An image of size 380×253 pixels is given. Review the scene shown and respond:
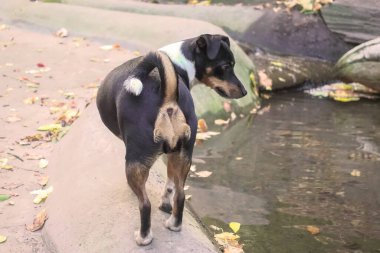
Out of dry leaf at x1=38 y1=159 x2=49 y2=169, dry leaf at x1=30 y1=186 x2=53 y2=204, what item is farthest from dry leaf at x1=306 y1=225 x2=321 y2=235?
dry leaf at x1=38 y1=159 x2=49 y2=169

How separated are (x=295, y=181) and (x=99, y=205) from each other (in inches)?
95.0

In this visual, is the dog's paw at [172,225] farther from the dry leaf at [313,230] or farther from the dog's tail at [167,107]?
the dry leaf at [313,230]

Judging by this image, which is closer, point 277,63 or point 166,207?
point 166,207

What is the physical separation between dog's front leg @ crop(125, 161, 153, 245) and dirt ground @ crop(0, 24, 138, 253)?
83 cm

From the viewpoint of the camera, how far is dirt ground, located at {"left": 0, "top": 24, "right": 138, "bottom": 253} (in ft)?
13.7

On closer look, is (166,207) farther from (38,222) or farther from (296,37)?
(296,37)

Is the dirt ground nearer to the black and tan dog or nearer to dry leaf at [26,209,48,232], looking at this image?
dry leaf at [26,209,48,232]

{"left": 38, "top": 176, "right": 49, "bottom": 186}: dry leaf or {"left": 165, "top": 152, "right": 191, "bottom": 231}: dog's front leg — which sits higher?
{"left": 165, "top": 152, "right": 191, "bottom": 231}: dog's front leg

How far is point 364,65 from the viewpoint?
8820 millimetres

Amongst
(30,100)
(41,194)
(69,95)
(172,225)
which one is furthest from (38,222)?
(69,95)

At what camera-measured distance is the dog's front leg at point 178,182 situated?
132 inches

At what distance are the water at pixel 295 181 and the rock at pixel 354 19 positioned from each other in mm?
2481

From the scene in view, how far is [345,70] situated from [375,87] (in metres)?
0.56

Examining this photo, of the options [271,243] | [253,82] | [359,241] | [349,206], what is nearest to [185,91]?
[271,243]
